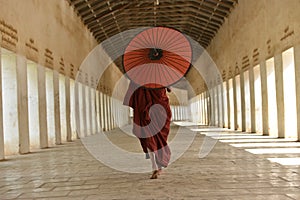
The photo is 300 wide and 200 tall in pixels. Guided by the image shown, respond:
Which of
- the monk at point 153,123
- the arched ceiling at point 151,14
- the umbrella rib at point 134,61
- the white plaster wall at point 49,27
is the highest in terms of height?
the arched ceiling at point 151,14

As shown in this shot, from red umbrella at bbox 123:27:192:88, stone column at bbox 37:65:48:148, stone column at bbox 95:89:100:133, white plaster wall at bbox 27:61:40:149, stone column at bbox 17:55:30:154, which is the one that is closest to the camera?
red umbrella at bbox 123:27:192:88

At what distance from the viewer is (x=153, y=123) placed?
6441 millimetres

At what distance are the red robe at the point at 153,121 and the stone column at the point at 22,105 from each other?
630cm

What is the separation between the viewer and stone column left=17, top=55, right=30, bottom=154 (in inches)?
470

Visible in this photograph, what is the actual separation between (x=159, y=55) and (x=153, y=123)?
3.61 feet

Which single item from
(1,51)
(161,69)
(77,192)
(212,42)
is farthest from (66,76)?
(212,42)

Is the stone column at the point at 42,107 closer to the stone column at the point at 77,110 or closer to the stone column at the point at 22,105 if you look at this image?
the stone column at the point at 22,105

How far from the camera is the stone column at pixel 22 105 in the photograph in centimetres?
1194

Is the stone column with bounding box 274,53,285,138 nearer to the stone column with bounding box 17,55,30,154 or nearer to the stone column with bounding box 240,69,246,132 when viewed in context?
the stone column with bounding box 240,69,246,132

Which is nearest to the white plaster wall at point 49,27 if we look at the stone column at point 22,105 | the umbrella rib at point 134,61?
the stone column at point 22,105

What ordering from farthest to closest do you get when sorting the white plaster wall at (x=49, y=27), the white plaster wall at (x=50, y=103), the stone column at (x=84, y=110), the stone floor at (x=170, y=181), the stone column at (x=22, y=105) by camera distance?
the stone column at (x=84, y=110)
the white plaster wall at (x=50, y=103)
the stone column at (x=22, y=105)
the white plaster wall at (x=49, y=27)
the stone floor at (x=170, y=181)

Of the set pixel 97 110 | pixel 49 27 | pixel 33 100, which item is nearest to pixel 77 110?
pixel 49 27

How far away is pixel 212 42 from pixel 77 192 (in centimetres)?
2815

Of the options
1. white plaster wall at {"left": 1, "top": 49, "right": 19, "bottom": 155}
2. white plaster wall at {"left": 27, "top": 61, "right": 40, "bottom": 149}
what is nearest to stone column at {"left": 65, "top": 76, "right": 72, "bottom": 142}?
white plaster wall at {"left": 27, "top": 61, "right": 40, "bottom": 149}
